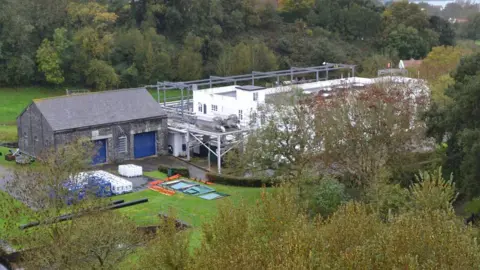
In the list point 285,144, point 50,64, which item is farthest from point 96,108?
point 50,64

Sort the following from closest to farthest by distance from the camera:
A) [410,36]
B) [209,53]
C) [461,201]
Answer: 1. [461,201]
2. [209,53]
3. [410,36]

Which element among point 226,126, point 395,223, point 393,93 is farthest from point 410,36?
point 395,223

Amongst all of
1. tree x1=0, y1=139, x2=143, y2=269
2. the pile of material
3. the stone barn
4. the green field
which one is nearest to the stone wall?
the stone barn

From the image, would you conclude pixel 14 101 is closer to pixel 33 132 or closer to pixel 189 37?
pixel 33 132

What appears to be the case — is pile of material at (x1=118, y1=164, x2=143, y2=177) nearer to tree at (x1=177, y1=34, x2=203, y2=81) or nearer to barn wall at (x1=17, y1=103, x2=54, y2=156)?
barn wall at (x1=17, y1=103, x2=54, y2=156)

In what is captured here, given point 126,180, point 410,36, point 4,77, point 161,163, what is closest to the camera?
point 126,180

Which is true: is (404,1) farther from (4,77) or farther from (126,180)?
(126,180)

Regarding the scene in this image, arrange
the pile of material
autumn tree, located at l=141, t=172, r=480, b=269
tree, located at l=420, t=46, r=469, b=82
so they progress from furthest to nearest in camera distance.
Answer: tree, located at l=420, t=46, r=469, b=82
the pile of material
autumn tree, located at l=141, t=172, r=480, b=269
